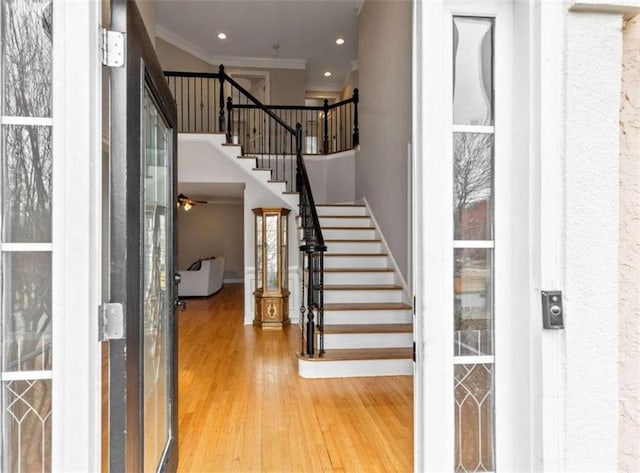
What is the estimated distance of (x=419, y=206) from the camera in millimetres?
1218

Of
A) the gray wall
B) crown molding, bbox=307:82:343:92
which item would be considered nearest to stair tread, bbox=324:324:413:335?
the gray wall

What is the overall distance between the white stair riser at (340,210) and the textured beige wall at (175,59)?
14.1 ft

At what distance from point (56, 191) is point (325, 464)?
6.00ft

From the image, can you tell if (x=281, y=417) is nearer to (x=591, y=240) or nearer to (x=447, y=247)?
(x=447, y=247)

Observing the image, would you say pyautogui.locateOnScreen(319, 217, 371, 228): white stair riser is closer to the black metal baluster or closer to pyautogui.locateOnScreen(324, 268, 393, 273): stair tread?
pyautogui.locateOnScreen(324, 268, 393, 273): stair tread

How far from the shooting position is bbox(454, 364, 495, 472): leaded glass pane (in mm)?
1234

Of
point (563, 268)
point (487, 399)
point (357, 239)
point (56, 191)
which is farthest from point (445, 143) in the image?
point (357, 239)

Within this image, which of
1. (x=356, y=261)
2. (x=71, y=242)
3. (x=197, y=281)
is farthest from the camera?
(x=197, y=281)

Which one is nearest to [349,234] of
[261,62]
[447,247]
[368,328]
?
[368,328]

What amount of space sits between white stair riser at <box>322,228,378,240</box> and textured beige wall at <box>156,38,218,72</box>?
477cm

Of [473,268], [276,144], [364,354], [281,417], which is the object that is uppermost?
[276,144]

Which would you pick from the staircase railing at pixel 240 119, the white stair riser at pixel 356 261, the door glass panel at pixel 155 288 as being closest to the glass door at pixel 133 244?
the door glass panel at pixel 155 288

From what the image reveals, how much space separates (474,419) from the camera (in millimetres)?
1239

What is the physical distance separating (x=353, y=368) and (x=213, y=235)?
316 inches
